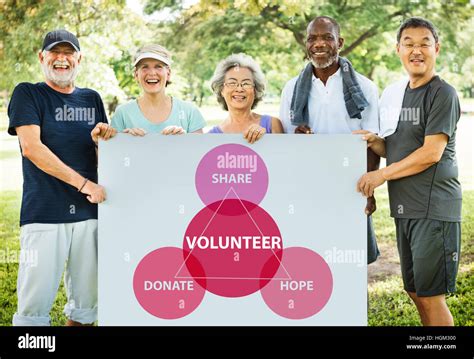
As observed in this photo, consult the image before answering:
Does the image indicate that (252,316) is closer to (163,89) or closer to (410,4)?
(163,89)

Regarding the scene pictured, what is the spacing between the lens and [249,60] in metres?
3.94

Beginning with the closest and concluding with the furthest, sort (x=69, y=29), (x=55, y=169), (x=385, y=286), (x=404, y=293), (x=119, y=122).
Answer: (x=55, y=169) → (x=119, y=122) → (x=69, y=29) → (x=404, y=293) → (x=385, y=286)

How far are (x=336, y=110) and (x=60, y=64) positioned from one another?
166cm

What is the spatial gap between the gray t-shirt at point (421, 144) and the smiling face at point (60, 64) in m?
1.94

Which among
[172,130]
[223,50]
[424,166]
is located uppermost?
[223,50]

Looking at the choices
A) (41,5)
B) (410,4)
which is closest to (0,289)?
(41,5)

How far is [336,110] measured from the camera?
12.9 feet

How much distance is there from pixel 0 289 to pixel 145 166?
7.48 ft

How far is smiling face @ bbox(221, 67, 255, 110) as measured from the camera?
3883 millimetres

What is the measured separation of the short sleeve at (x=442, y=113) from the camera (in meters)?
3.71

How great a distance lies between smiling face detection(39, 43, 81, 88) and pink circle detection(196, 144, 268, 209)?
93cm

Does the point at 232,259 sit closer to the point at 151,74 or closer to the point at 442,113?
the point at 151,74

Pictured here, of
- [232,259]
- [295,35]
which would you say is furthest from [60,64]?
[295,35]

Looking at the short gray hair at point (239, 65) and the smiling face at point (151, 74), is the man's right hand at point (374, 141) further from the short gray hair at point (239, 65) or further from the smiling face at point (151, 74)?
the smiling face at point (151, 74)
